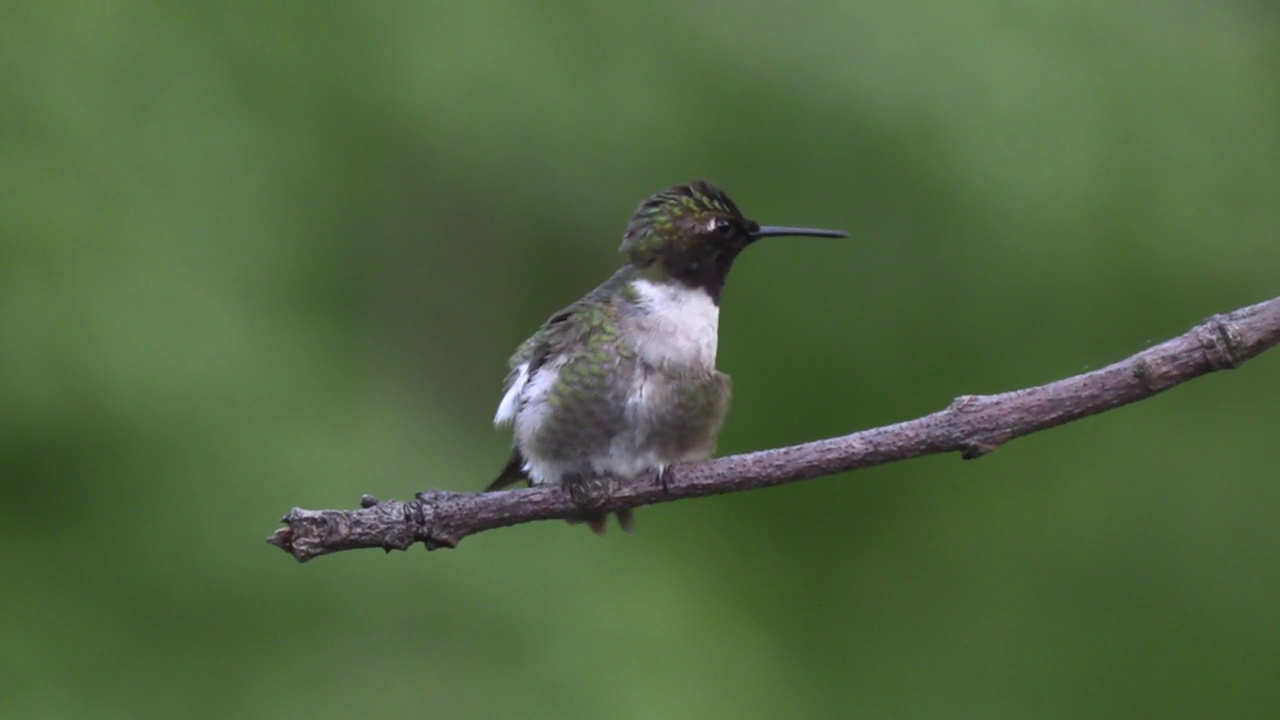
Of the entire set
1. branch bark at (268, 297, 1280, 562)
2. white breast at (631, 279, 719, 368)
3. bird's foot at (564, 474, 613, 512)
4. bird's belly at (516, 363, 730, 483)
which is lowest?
branch bark at (268, 297, 1280, 562)

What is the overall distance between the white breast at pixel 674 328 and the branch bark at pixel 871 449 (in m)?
0.33

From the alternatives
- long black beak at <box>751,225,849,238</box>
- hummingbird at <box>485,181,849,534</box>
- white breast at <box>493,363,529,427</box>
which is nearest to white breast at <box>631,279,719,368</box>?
hummingbird at <box>485,181,849,534</box>

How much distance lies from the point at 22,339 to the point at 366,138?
123 centimetres

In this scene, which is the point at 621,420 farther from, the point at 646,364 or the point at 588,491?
the point at 588,491

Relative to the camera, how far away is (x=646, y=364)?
2.24 meters

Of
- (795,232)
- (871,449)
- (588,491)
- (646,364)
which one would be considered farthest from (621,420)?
(871,449)

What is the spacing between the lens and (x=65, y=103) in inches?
155

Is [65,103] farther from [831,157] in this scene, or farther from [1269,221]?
[1269,221]

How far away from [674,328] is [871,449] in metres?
0.67

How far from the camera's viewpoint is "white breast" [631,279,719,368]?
2229mm

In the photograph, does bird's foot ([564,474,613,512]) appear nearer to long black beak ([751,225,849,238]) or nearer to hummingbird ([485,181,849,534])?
hummingbird ([485,181,849,534])

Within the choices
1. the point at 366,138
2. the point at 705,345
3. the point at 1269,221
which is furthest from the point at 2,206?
the point at 1269,221

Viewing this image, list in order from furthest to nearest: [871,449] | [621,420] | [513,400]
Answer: [513,400] < [621,420] < [871,449]

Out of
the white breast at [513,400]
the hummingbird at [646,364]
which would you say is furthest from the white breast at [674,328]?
the white breast at [513,400]
